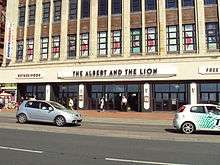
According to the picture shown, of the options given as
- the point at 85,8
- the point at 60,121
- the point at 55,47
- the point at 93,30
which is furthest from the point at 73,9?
the point at 60,121

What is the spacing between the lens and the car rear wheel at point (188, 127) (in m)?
18.6

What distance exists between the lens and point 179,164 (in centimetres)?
955

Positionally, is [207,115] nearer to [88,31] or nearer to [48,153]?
[48,153]

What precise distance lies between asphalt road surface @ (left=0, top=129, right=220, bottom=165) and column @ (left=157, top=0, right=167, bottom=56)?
2233 cm

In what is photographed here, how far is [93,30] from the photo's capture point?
39.3 meters

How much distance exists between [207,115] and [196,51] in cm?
1749

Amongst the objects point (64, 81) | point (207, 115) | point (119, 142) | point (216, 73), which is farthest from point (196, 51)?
point (119, 142)

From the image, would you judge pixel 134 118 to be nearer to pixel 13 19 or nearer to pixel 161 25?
pixel 161 25

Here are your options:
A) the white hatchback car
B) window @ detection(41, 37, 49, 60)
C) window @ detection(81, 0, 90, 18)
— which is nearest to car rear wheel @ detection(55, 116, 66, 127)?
the white hatchback car

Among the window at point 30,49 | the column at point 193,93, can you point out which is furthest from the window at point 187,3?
the window at point 30,49

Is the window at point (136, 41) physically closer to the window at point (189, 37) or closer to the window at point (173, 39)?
the window at point (173, 39)

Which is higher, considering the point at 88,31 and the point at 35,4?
the point at 35,4

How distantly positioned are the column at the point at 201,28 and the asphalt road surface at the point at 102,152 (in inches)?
862

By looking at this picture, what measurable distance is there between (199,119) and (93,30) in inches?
895
